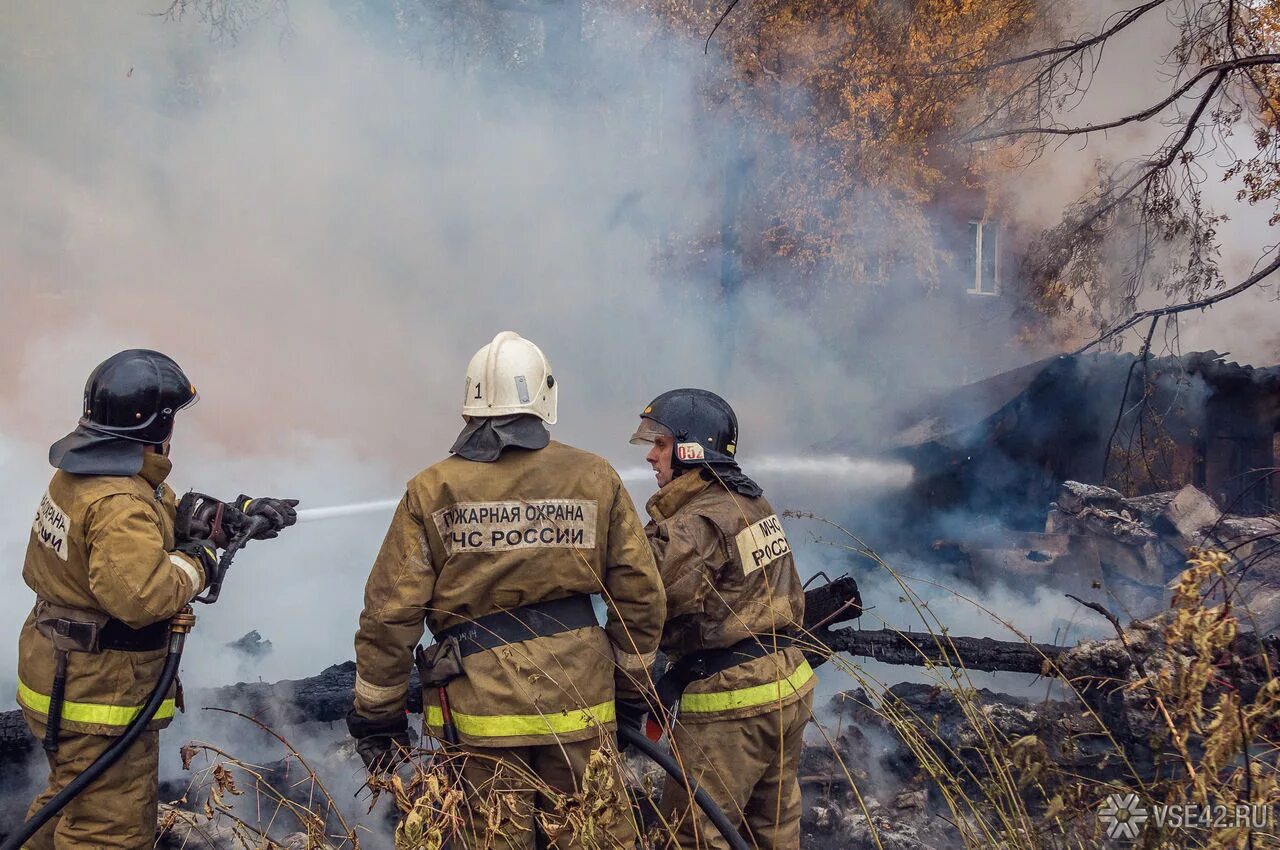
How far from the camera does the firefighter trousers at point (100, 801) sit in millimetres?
2729

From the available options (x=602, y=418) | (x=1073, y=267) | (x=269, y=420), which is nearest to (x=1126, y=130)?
(x=1073, y=267)

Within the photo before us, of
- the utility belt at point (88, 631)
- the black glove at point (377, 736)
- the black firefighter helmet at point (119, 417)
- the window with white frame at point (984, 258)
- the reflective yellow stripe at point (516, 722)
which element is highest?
the window with white frame at point (984, 258)

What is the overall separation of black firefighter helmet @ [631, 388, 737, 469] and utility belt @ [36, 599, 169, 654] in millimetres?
1705

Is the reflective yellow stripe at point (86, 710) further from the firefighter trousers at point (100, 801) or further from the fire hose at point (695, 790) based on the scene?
the fire hose at point (695, 790)

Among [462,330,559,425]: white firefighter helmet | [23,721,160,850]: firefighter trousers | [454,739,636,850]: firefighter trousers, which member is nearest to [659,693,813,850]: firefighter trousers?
[454,739,636,850]: firefighter trousers

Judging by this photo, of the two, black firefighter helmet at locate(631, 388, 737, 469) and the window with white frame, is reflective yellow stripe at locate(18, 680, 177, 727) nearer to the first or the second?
black firefighter helmet at locate(631, 388, 737, 469)

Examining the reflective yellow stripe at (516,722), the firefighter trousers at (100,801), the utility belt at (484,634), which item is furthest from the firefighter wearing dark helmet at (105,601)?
the reflective yellow stripe at (516,722)

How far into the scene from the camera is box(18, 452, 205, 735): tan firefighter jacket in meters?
2.63

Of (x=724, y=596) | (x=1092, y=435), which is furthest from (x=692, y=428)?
(x=1092, y=435)

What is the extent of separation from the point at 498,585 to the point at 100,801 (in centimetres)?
140

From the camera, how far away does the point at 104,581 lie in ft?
8.56

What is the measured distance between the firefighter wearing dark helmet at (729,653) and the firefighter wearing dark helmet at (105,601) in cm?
154

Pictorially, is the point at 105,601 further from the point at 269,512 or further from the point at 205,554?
the point at 269,512

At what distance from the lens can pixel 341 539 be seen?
6824 millimetres
